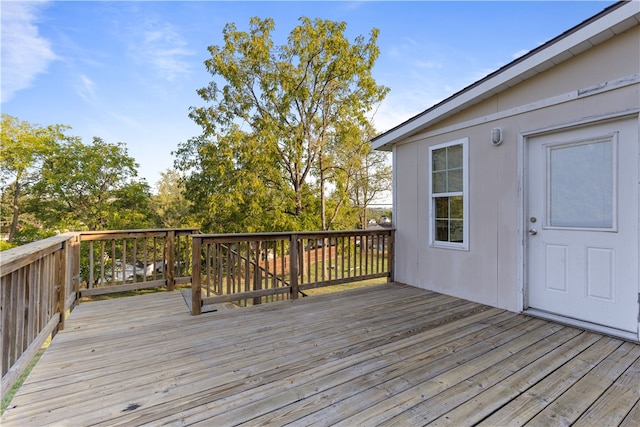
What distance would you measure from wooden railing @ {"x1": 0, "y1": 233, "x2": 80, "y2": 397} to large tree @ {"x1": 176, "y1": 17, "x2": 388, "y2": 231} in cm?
589

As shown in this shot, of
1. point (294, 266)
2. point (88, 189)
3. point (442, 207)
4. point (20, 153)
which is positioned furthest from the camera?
point (88, 189)

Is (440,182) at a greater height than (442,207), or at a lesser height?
greater

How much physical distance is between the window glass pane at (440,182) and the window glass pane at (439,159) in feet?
0.24

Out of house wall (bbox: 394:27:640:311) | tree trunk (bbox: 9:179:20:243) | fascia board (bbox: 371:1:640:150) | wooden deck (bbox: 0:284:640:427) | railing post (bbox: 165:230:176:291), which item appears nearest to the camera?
wooden deck (bbox: 0:284:640:427)

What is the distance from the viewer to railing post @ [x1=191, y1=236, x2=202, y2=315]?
10.4 feet

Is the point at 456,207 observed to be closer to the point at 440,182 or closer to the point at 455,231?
the point at 455,231

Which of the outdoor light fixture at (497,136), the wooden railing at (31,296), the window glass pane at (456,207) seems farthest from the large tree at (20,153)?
the outdoor light fixture at (497,136)

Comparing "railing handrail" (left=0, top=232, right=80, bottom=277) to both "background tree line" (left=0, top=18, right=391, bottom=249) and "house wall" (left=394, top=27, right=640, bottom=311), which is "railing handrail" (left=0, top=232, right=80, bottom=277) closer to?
"house wall" (left=394, top=27, right=640, bottom=311)

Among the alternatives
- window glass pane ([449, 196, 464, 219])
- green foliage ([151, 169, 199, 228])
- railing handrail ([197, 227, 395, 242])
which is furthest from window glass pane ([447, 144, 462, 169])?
green foliage ([151, 169, 199, 228])

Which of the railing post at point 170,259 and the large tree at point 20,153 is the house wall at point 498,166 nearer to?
the railing post at point 170,259

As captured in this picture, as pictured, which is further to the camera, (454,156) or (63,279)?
(454,156)

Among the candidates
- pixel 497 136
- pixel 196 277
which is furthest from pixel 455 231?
pixel 196 277

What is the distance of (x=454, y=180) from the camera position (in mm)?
3873

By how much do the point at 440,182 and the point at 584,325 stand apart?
7.05 feet
